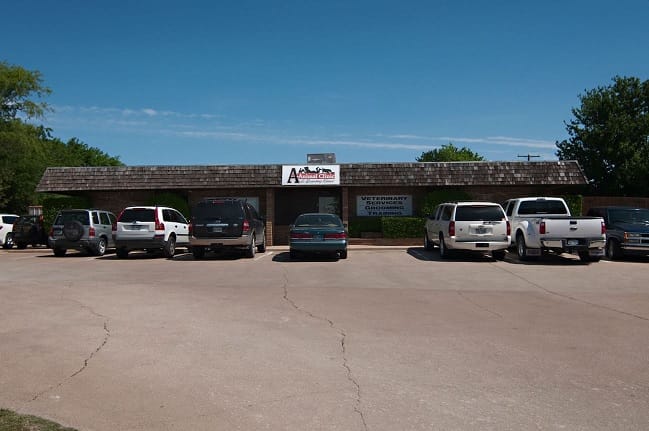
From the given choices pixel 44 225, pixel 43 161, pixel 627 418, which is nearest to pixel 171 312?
pixel 627 418

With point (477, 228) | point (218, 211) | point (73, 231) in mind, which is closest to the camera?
point (477, 228)

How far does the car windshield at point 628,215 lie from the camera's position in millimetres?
19203

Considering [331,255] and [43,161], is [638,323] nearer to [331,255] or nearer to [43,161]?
[331,255]

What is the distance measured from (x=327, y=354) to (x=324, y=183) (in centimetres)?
1951

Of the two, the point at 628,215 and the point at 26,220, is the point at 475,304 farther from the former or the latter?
the point at 26,220

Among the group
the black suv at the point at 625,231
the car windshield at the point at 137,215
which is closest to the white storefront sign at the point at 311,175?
the car windshield at the point at 137,215

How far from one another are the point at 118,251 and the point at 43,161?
131 ft

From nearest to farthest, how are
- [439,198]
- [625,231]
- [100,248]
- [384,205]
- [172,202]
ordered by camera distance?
[625,231], [100,248], [439,198], [172,202], [384,205]

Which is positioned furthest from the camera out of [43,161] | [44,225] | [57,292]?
[43,161]

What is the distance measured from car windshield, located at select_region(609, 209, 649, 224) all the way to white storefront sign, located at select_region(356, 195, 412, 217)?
31.4ft

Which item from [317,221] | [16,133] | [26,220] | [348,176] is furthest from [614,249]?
[16,133]

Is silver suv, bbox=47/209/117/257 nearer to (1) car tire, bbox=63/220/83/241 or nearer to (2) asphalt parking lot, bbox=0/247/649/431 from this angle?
(1) car tire, bbox=63/220/83/241

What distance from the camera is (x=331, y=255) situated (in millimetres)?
20062

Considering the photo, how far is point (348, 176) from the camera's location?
26125 mm
